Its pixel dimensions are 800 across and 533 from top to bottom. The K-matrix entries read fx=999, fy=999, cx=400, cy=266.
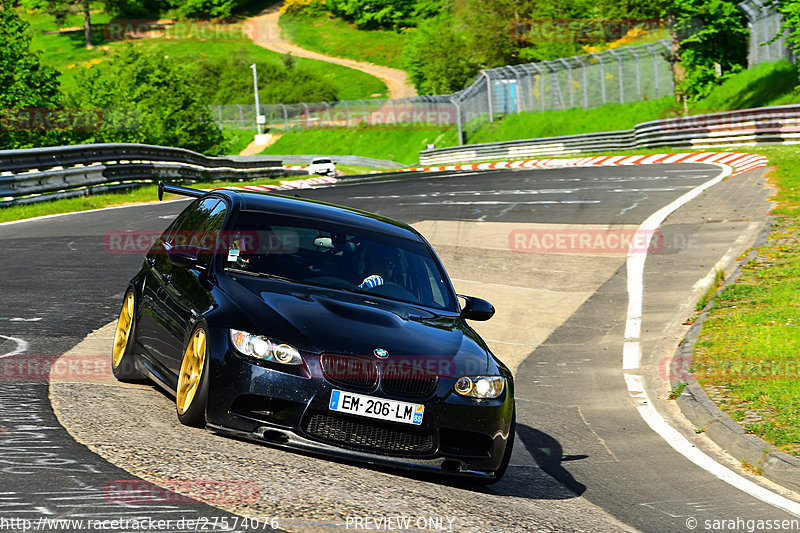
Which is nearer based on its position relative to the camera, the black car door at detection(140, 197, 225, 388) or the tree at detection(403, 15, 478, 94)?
the black car door at detection(140, 197, 225, 388)

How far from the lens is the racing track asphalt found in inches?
236

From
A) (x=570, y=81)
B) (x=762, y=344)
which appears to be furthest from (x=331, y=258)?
(x=570, y=81)

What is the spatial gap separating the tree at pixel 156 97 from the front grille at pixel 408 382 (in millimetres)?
45057

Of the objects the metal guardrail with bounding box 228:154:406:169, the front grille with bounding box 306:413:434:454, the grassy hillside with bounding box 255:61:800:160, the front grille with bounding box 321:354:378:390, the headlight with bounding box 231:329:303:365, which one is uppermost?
the headlight with bounding box 231:329:303:365

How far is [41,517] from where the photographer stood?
421 centimetres

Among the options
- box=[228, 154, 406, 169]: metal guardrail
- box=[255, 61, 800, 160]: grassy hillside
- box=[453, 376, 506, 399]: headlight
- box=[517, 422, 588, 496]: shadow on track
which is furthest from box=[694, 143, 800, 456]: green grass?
box=[228, 154, 406, 169]: metal guardrail

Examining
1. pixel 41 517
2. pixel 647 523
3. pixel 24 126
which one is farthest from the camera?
pixel 24 126

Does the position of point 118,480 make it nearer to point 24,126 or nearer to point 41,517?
point 41,517

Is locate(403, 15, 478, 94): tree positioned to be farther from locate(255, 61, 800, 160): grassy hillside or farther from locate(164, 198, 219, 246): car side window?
locate(164, 198, 219, 246): car side window

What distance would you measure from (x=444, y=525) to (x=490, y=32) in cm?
8287

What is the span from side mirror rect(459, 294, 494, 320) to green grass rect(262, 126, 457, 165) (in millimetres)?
66445

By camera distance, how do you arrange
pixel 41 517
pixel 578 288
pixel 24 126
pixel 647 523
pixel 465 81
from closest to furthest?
pixel 41 517, pixel 647 523, pixel 578 288, pixel 24 126, pixel 465 81

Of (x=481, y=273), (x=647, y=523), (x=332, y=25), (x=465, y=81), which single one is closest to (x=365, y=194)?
(x=481, y=273)

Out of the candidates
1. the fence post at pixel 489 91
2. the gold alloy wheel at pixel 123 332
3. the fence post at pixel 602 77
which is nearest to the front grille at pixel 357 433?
the gold alloy wheel at pixel 123 332
